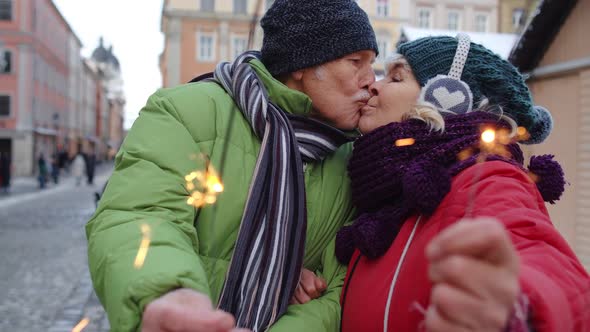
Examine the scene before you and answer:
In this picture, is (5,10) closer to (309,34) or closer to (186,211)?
(309,34)

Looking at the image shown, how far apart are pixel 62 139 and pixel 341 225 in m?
59.1

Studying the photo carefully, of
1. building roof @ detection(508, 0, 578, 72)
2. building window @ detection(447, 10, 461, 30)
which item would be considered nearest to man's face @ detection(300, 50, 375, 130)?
building roof @ detection(508, 0, 578, 72)

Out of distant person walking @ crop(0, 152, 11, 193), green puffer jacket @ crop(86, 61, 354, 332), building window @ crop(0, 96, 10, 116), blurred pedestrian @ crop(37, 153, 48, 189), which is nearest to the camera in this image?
green puffer jacket @ crop(86, 61, 354, 332)

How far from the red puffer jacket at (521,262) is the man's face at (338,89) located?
509 mm

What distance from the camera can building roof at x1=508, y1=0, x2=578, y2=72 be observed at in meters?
6.89

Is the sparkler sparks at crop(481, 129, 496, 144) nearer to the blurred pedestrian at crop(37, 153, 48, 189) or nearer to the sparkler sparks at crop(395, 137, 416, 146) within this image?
the sparkler sparks at crop(395, 137, 416, 146)

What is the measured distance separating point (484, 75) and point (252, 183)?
0.72 metres

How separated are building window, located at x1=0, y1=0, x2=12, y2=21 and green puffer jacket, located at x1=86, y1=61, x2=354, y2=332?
4567 cm

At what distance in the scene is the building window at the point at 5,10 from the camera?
41.7 meters

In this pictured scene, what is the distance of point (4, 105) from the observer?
43875 millimetres

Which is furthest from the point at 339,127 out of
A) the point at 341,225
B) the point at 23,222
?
the point at 23,222

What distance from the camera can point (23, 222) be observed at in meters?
15.2

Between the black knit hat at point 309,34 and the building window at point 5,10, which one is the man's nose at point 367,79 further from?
the building window at point 5,10

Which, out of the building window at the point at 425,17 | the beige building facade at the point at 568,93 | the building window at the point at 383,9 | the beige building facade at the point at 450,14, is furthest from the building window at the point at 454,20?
the beige building facade at the point at 568,93
